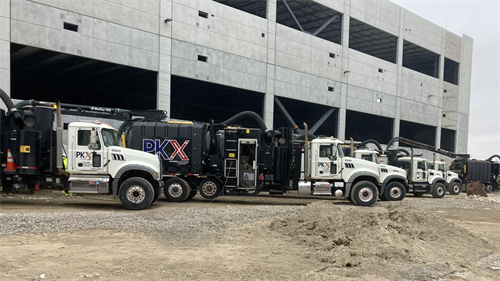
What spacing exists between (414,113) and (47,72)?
38.0 meters

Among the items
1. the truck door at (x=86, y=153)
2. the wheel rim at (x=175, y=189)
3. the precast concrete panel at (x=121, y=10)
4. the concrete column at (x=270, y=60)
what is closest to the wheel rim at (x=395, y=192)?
the wheel rim at (x=175, y=189)

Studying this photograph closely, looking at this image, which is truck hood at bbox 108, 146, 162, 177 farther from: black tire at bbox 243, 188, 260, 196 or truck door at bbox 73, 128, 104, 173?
black tire at bbox 243, 188, 260, 196

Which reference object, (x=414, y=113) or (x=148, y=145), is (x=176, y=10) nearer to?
(x=148, y=145)

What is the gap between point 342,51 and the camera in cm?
3512

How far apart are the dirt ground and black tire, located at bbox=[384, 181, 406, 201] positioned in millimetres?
A: 7559

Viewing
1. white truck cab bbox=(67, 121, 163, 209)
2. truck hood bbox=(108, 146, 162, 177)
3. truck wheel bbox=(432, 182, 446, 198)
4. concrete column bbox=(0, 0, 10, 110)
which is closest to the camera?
white truck cab bbox=(67, 121, 163, 209)

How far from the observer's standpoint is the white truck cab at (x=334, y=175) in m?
16.2

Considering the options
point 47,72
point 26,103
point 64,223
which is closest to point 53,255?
point 64,223

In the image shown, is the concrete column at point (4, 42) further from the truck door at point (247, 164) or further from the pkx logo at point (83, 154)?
the truck door at point (247, 164)

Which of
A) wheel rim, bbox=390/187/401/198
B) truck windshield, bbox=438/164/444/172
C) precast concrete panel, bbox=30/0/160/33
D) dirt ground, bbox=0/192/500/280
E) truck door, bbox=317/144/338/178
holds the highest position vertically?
precast concrete panel, bbox=30/0/160/33

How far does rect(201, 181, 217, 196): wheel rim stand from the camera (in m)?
16.1

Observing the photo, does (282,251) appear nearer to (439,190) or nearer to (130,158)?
(130,158)

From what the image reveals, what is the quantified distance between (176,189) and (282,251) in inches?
353

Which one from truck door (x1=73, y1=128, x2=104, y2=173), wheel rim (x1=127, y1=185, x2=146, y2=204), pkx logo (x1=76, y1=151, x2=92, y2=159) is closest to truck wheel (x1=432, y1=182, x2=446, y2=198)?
wheel rim (x1=127, y1=185, x2=146, y2=204)
